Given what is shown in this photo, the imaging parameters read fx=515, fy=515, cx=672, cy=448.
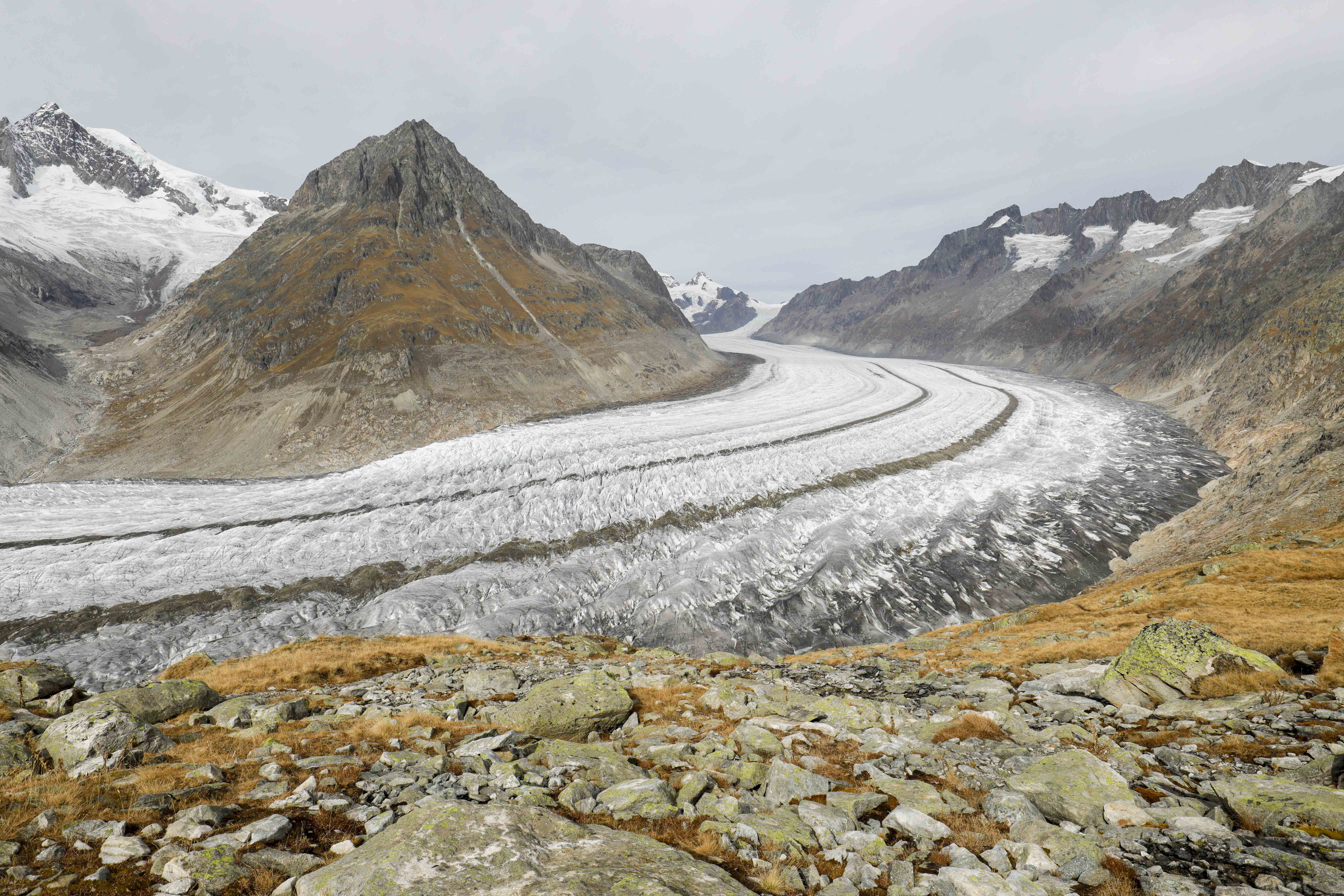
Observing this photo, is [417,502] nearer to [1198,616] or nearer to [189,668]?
[189,668]

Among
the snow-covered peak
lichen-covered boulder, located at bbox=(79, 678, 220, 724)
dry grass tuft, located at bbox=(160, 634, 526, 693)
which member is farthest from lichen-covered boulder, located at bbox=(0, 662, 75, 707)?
the snow-covered peak

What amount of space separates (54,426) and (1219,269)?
148 meters

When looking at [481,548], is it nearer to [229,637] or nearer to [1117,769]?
[229,637]

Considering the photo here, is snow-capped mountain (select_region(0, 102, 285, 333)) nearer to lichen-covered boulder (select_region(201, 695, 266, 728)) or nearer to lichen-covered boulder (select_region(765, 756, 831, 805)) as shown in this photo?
lichen-covered boulder (select_region(201, 695, 266, 728))

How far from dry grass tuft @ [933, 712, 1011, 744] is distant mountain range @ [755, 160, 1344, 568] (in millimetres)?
22917

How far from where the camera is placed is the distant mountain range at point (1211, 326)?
27000 mm

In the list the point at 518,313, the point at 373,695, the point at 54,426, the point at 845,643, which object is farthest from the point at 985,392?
the point at 54,426

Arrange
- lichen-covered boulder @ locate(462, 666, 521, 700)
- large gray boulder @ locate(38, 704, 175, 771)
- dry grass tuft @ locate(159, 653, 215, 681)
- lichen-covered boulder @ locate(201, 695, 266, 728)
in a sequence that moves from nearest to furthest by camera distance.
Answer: large gray boulder @ locate(38, 704, 175, 771) → lichen-covered boulder @ locate(201, 695, 266, 728) → lichen-covered boulder @ locate(462, 666, 521, 700) → dry grass tuft @ locate(159, 653, 215, 681)

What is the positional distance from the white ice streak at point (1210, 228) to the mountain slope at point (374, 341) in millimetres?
125295

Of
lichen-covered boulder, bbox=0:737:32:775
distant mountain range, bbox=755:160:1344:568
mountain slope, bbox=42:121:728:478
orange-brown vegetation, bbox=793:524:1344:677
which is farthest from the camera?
mountain slope, bbox=42:121:728:478

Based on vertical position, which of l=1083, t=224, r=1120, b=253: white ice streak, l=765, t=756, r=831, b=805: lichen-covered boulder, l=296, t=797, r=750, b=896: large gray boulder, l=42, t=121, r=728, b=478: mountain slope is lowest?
l=765, t=756, r=831, b=805: lichen-covered boulder

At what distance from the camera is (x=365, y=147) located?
8581 cm

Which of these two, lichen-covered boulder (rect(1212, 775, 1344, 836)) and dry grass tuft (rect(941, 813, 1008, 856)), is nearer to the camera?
lichen-covered boulder (rect(1212, 775, 1344, 836))

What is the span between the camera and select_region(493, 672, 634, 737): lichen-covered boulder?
1027 cm
